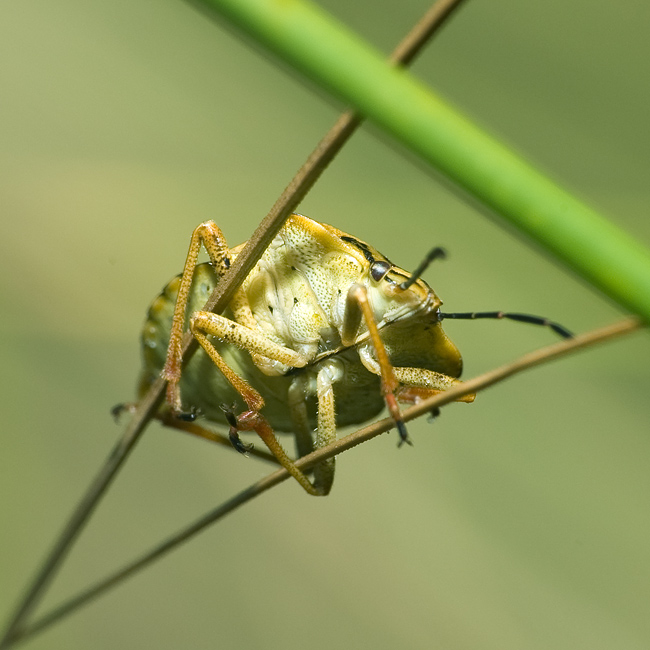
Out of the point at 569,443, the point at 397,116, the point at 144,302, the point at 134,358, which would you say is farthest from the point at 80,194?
the point at 397,116

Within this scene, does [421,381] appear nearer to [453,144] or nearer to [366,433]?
[366,433]

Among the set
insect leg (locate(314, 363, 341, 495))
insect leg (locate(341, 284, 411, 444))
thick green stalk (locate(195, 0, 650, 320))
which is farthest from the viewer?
insect leg (locate(314, 363, 341, 495))

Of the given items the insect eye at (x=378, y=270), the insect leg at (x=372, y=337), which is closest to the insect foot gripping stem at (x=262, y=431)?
the insect leg at (x=372, y=337)

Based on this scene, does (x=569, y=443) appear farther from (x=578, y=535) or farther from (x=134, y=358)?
(x=134, y=358)

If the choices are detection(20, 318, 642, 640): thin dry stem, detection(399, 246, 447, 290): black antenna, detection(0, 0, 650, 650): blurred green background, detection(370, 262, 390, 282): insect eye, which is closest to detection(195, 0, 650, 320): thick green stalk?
detection(20, 318, 642, 640): thin dry stem

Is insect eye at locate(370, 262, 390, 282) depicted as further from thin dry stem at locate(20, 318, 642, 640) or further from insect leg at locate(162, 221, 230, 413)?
thin dry stem at locate(20, 318, 642, 640)

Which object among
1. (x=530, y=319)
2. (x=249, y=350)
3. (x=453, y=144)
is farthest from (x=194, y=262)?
(x=453, y=144)

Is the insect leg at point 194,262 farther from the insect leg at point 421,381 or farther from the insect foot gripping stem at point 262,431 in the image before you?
the insect leg at point 421,381

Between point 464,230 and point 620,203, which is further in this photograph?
point 464,230
